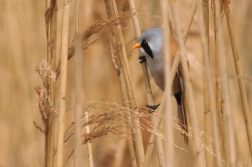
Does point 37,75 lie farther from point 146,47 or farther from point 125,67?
point 125,67

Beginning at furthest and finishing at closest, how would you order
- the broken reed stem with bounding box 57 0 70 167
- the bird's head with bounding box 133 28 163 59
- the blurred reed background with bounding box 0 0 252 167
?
the blurred reed background with bounding box 0 0 252 167 → the bird's head with bounding box 133 28 163 59 → the broken reed stem with bounding box 57 0 70 167

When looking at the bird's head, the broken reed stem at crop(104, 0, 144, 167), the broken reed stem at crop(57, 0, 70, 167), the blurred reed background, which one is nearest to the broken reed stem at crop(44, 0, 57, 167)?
the broken reed stem at crop(57, 0, 70, 167)

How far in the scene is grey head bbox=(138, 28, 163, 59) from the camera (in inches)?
56.2

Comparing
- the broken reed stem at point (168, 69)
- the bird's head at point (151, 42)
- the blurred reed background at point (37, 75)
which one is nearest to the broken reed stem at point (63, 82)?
the broken reed stem at point (168, 69)

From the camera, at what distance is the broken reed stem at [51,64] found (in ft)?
2.80

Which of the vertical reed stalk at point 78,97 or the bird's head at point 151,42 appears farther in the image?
the bird's head at point 151,42

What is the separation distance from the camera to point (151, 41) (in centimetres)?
146

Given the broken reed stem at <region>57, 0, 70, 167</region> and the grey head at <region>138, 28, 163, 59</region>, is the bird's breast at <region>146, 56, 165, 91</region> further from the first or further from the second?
the broken reed stem at <region>57, 0, 70, 167</region>

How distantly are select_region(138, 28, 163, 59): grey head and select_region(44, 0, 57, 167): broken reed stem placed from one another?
512 mm

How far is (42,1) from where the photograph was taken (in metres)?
1.60

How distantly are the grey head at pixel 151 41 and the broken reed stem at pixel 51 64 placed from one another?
0.51 metres

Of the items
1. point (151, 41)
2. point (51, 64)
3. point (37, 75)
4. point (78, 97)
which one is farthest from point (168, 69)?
point (37, 75)

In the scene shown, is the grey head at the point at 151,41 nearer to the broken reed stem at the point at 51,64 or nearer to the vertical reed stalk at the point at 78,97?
the broken reed stem at the point at 51,64

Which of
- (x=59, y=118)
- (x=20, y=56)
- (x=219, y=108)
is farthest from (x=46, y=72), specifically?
(x=20, y=56)
